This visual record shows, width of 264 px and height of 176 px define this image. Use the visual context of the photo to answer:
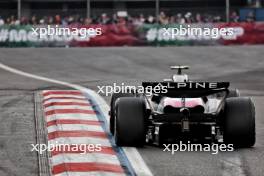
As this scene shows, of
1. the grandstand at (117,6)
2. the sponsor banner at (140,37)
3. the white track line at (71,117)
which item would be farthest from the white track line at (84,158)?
the grandstand at (117,6)

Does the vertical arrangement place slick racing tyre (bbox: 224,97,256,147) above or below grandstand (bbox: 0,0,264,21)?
below

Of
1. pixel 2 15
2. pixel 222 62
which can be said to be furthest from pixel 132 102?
pixel 2 15

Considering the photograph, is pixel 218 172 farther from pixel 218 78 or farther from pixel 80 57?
pixel 80 57

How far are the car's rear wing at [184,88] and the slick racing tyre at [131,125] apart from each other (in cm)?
44

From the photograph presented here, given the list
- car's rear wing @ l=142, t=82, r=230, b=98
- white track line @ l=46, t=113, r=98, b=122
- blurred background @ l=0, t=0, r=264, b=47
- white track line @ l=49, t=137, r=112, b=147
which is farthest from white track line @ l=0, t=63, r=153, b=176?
blurred background @ l=0, t=0, r=264, b=47

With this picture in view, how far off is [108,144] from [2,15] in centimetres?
3146

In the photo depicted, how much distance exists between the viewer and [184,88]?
11664mm

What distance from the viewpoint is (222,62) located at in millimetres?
28641

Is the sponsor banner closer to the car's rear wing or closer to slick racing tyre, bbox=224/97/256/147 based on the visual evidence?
the car's rear wing

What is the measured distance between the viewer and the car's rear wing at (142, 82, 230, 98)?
38.2ft

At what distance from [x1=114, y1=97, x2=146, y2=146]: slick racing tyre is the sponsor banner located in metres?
23.8

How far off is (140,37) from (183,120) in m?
25.1

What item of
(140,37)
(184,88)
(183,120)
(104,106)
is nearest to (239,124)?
(183,120)

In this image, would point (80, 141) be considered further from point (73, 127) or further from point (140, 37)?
point (140, 37)
